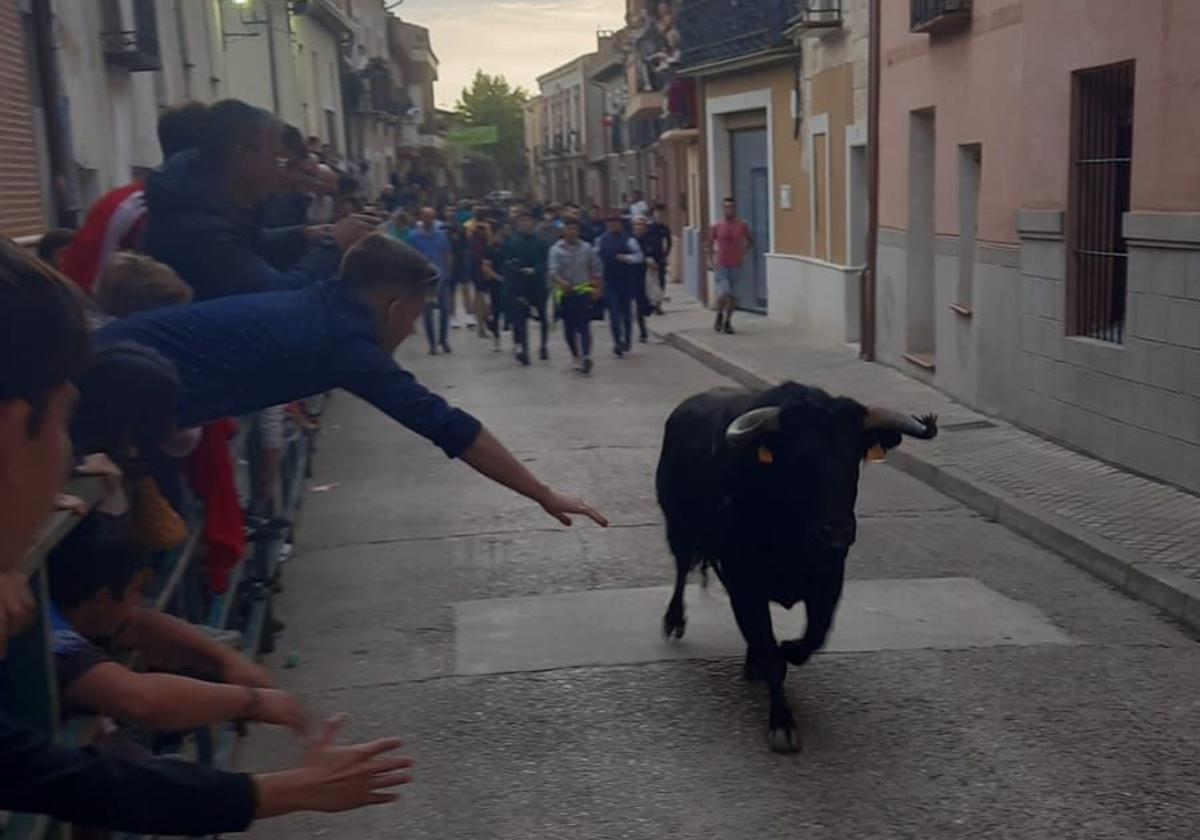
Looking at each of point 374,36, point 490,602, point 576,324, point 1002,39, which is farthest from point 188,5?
point 374,36

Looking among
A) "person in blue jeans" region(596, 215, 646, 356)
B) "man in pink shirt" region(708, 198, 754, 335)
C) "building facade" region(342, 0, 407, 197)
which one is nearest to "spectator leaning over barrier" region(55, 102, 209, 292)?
"person in blue jeans" region(596, 215, 646, 356)

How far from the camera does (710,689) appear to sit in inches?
231

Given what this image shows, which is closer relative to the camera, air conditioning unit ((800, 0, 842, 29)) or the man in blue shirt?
the man in blue shirt

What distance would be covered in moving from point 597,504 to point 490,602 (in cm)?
230

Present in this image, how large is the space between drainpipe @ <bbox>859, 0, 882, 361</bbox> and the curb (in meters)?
5.44

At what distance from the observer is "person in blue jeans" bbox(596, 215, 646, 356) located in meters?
18.7

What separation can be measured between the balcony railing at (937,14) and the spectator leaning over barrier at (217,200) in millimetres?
8496

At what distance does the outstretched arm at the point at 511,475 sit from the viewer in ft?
13.7

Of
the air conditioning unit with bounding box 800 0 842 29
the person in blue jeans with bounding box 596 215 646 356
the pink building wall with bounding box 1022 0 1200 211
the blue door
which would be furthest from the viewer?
the blue door

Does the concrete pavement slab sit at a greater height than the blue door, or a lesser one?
lesser

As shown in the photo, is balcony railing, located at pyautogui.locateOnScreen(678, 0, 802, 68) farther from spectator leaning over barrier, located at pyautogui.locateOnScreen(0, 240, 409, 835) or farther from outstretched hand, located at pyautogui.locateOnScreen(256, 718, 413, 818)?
spectator leaning over barrier, located at pyautogui.locateOnScreen(0, 240, 409, 835)

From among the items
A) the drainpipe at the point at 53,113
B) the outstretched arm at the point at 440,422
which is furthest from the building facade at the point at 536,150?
the outstretched arm at the point at 440,422

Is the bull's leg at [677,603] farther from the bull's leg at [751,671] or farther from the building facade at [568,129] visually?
the building facade at [568,129]

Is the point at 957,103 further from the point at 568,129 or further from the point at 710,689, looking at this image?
the point at 568,129
